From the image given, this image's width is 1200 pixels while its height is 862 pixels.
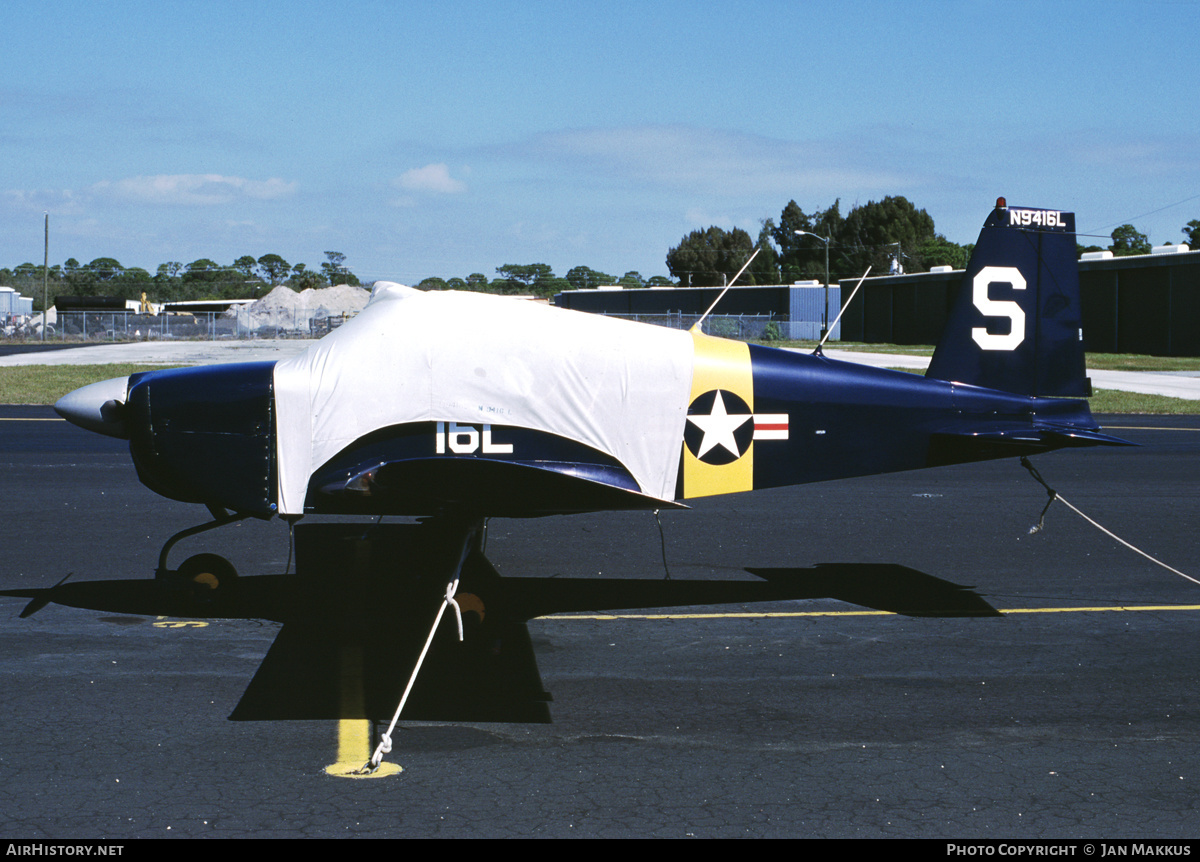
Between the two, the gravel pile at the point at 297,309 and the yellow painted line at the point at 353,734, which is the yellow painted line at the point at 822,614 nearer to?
the yellow painted line at the point at 353,734

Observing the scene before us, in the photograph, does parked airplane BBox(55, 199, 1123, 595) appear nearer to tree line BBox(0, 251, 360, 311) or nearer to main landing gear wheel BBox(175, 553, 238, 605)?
main landing gear wheel BBox(175, 553, 238, 605)

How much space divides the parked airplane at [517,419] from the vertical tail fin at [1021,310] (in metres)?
0.22

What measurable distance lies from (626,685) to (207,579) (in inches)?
136

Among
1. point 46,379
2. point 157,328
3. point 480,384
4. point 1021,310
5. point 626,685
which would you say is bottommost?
point 626,685

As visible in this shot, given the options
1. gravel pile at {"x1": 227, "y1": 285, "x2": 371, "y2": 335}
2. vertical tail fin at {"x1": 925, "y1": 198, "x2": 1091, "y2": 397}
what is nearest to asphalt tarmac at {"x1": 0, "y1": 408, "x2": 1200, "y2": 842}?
vertical tail fin at {"x1": 925, "y1": 198, "x2": 1091, "y2": 397}

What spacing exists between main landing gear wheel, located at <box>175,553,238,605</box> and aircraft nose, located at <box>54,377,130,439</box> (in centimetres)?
116

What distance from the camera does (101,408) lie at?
24.2ft

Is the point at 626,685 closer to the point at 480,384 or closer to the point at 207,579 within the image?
the point at 480,384

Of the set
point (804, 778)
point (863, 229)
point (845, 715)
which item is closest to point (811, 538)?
point (845, 715)

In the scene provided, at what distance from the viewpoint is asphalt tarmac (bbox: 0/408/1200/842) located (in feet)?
15.4

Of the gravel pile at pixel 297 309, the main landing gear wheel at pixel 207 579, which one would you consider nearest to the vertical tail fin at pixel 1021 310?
the main landing gear wheel at pixel 207 579

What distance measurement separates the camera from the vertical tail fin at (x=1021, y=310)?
8.12m

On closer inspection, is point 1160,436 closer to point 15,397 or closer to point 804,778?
point 804,778

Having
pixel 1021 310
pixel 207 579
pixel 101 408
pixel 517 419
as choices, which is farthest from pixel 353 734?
pixel 1021 310
